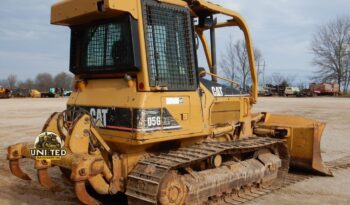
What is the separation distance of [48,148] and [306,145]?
502 centimetres

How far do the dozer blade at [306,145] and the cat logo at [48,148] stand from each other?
458 cm

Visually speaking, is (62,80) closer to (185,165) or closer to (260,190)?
(260,190)

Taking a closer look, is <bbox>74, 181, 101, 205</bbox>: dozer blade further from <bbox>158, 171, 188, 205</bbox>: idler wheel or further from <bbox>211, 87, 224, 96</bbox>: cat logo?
<bbox>211, 87, 224, 96</bbox>: cat logo

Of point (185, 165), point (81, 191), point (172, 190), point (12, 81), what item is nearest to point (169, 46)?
point (185, 165)

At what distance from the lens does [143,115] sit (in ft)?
16.3

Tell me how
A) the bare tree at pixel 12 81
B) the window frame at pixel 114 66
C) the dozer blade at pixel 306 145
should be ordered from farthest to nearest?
the bare tree at pixel 12 81
the dozer blade at pixel 306 145
the window frame at pixel 114 66

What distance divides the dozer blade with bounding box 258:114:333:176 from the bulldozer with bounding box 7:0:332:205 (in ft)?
5.63

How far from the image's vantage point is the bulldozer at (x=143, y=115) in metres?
4.91

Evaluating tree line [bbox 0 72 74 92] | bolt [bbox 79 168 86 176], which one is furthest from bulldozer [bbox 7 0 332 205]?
tree line [bbox 0 72 74 92]

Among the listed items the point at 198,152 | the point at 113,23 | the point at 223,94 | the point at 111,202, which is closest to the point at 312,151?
the point at 223,94

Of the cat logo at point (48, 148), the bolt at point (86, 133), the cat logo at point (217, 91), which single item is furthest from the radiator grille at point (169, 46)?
the cat logo at point (48, 148)

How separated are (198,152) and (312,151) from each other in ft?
10.9

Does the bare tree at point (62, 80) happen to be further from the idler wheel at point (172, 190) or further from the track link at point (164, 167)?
the idler wheel at point (172, 190)

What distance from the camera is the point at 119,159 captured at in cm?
529
